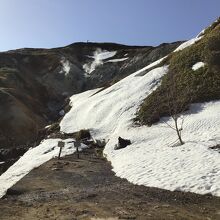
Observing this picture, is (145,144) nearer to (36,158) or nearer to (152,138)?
(152,138)

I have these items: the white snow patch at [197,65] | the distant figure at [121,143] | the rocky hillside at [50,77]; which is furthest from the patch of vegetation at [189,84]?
the rocky hillside at [50,77]

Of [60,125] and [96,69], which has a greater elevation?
[96,69]

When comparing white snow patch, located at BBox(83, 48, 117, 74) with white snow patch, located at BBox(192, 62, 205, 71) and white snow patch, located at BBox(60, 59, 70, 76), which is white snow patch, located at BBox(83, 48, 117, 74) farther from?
white snow patch, located at BBox(192, 62, 205, 71)

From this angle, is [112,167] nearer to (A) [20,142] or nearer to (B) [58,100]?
(A) [20,142]

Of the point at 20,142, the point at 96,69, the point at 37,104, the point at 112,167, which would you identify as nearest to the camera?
the point at 112,167

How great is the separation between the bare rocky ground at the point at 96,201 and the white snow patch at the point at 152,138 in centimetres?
106

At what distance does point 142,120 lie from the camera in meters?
37.2

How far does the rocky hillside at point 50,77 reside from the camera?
64625 millimetres

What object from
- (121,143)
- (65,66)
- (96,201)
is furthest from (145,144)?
(65,66)

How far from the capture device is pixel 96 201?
52.7 ft

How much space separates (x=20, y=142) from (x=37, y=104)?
20612 mm

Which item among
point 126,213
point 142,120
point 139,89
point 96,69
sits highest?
point 96,69

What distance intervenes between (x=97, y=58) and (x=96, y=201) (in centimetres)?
9171

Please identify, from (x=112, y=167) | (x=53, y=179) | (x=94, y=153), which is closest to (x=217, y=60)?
(x=94, y=153)
